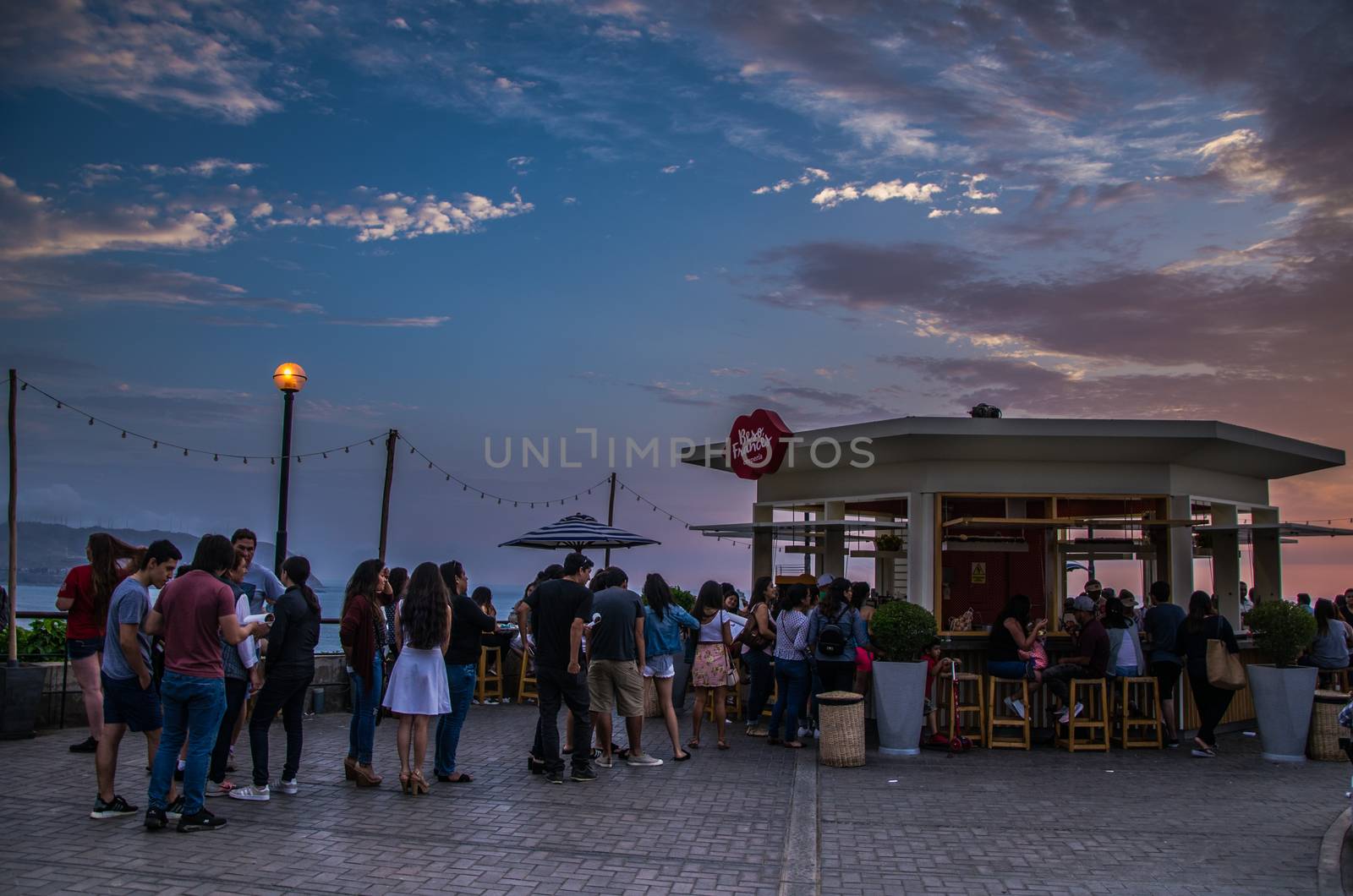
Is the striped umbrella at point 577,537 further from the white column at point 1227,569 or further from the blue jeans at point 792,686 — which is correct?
the white column at point 1227,569

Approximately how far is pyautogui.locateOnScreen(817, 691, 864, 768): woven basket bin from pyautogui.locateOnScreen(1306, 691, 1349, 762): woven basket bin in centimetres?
511

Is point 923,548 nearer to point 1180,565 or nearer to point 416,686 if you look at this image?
point 1180,565

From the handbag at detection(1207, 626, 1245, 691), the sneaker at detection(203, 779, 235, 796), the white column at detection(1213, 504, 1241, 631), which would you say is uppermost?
the white column at detection(1213, 504, 1241, 631)

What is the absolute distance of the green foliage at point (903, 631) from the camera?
11.6 meters

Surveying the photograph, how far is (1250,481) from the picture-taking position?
16.6m

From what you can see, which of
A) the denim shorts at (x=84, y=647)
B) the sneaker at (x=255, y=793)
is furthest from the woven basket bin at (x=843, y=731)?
the denim shorts at (x=84, y=647)

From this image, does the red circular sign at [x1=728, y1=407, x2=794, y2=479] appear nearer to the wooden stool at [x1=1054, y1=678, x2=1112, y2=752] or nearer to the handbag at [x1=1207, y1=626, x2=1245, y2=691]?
the wooden stool at [x1=1054, y1=678, x2=1112, y2=752]

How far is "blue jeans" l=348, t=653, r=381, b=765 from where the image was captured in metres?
9.02

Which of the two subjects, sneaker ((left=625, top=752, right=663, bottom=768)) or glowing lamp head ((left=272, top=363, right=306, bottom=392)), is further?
glowing lamp head ((left=272, top=363, right=306, bottom=392))

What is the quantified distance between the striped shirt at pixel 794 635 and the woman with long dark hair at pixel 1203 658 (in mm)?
4388

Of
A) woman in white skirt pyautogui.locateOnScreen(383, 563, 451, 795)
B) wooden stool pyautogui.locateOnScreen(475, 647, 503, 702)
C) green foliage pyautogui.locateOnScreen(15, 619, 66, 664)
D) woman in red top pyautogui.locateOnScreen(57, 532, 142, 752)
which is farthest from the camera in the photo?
wooden stool pyautogui.locateOnScreen(475, 647, 503, 702)

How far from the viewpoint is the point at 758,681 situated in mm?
12703

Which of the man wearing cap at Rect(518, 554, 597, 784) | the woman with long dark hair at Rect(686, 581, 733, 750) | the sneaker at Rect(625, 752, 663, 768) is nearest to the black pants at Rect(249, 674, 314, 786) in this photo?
the man wearing cap at Rect(518, 554, 597, 784)

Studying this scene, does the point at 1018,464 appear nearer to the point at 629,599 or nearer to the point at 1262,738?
the point at 1262,738
